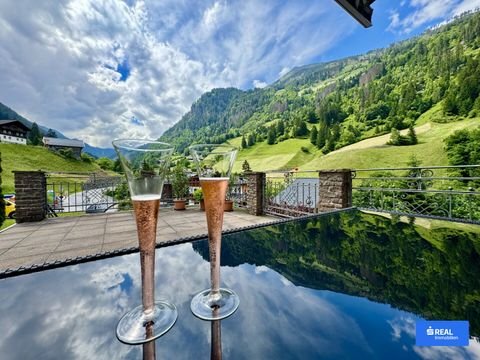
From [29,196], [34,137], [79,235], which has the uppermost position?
[34,137]

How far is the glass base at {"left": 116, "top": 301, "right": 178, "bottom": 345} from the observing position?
1.74 feet

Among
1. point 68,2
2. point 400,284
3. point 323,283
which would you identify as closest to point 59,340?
point 323,283

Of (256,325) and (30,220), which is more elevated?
(256,325)

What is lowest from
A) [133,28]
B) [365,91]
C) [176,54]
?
[133,28]

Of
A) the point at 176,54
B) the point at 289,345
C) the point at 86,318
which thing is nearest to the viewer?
the point at 289,345

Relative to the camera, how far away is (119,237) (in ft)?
12.7

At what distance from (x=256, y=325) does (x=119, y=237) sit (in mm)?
4044

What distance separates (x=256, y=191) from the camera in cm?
579

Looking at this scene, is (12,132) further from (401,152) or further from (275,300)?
(401,152)

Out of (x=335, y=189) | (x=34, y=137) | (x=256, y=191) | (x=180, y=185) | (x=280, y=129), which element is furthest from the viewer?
(x=280, y=129)

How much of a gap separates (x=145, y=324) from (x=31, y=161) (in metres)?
39.1

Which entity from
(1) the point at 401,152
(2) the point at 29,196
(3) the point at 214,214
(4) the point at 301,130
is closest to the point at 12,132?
(2) the point at 29,196

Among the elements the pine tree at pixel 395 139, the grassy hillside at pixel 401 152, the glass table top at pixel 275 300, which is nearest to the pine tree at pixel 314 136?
the grassy hillside at pixel 401 152

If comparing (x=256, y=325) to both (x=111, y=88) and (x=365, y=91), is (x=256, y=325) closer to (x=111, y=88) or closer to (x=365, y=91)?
(x=111, y=88)
